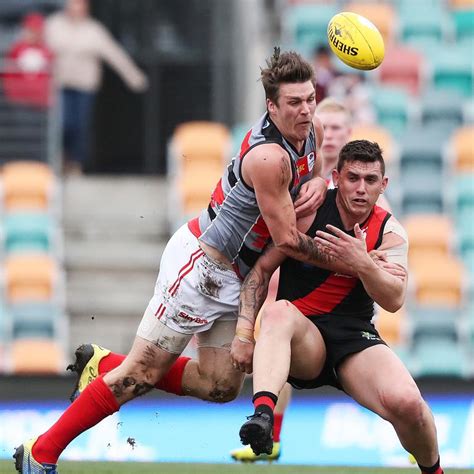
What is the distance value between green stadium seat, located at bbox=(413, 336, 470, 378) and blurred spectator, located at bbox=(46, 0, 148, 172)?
4.04m

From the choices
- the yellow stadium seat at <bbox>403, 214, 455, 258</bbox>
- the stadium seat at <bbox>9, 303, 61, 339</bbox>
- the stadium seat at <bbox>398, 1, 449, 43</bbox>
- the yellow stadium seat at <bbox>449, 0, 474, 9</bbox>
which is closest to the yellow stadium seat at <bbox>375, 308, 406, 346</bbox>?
the yellow stadium seat at <bbox>403, 214, 455, 258</bbox>

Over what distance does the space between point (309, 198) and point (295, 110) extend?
457 millimetres

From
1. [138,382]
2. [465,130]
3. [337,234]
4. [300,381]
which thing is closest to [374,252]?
[337,234]

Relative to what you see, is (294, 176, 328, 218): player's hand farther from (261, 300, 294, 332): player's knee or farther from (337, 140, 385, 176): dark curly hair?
(261, 300, 294, 332): player's knee

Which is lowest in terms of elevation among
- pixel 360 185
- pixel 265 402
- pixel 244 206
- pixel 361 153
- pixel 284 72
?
pixel 265 402

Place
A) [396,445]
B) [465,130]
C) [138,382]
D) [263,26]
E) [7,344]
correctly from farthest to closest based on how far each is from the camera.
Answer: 1. [263,26]
2. [465,130]
3. [7,344]
4. [396,445]
5. [138,382]

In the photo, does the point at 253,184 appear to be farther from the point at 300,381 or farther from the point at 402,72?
the point at 402,72

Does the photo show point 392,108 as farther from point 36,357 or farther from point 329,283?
point 329,283

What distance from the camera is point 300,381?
8008 millimetres

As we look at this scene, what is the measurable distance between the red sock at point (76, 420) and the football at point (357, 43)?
6.76ft

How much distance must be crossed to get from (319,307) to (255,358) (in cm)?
53

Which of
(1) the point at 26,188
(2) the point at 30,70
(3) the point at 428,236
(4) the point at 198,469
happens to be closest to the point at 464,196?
(3) the point at 428,236

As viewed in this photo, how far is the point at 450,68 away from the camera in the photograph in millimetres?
16078

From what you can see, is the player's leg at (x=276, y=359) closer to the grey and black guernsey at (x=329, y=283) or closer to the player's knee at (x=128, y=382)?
the grey and black guernsey at (x=329, y=283)
